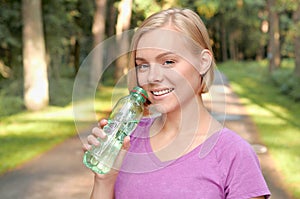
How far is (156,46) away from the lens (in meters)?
1.70

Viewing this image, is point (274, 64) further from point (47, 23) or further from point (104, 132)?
point (104, 132)

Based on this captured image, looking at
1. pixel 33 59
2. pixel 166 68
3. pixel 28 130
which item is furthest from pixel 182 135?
pixel 33 59

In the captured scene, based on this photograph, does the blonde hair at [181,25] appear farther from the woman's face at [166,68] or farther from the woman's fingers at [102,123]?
the woman's fingers at [102,123]

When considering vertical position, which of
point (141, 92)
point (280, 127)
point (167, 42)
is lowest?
point (280, 127)

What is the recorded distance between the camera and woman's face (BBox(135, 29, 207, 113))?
66.1 inches

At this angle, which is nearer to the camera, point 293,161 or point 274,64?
point 293,161

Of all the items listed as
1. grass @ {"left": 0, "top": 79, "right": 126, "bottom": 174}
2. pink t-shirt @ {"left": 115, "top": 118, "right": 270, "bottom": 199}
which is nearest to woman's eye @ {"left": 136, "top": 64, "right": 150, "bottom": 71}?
pink t-shirt @ {"left": 115, "top": 118, "right": 270, "bottom": 199}

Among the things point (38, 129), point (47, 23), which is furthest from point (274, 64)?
point (38, 129)

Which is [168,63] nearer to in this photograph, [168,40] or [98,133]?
[168,40]

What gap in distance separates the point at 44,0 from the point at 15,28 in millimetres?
1757

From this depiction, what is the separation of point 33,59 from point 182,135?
53.4 ft

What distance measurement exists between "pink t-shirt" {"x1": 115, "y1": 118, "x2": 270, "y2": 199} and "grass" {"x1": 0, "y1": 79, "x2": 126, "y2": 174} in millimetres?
4185

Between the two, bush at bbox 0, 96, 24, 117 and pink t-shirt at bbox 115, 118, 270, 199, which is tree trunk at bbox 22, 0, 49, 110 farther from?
pink t-shirt at bbox 115, 118, 270, 199

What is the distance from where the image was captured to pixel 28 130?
41.4ft
